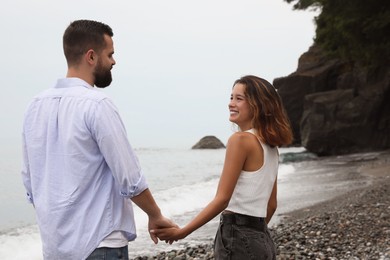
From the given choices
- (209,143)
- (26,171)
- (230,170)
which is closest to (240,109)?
(230,170)

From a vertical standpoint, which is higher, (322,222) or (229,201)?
(229,201)

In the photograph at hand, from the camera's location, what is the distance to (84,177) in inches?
97.9

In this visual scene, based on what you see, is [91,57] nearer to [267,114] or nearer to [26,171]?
[26,171]

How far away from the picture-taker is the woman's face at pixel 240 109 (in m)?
3.09

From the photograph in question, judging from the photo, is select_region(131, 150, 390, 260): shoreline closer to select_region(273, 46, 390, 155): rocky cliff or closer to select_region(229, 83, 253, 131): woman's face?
select_region(229, 83, 253, 131): woman's face

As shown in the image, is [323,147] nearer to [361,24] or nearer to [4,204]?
[361,24]

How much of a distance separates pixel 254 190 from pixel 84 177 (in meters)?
0.96

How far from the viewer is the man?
8.13 ft

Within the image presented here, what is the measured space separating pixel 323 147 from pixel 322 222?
79.6 ft

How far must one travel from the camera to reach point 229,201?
303 cm

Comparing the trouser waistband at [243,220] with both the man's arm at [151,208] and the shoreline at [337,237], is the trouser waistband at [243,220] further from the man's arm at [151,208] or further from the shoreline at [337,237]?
the shoreline at [337,237]

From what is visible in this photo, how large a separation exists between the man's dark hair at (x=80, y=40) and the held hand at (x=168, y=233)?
100 centimetres

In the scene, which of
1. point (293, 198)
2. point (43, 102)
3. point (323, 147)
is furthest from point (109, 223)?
point (323, 147)

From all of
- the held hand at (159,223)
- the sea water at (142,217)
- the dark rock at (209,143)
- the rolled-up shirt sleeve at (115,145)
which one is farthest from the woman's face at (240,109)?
the dark rock at (209,143)
